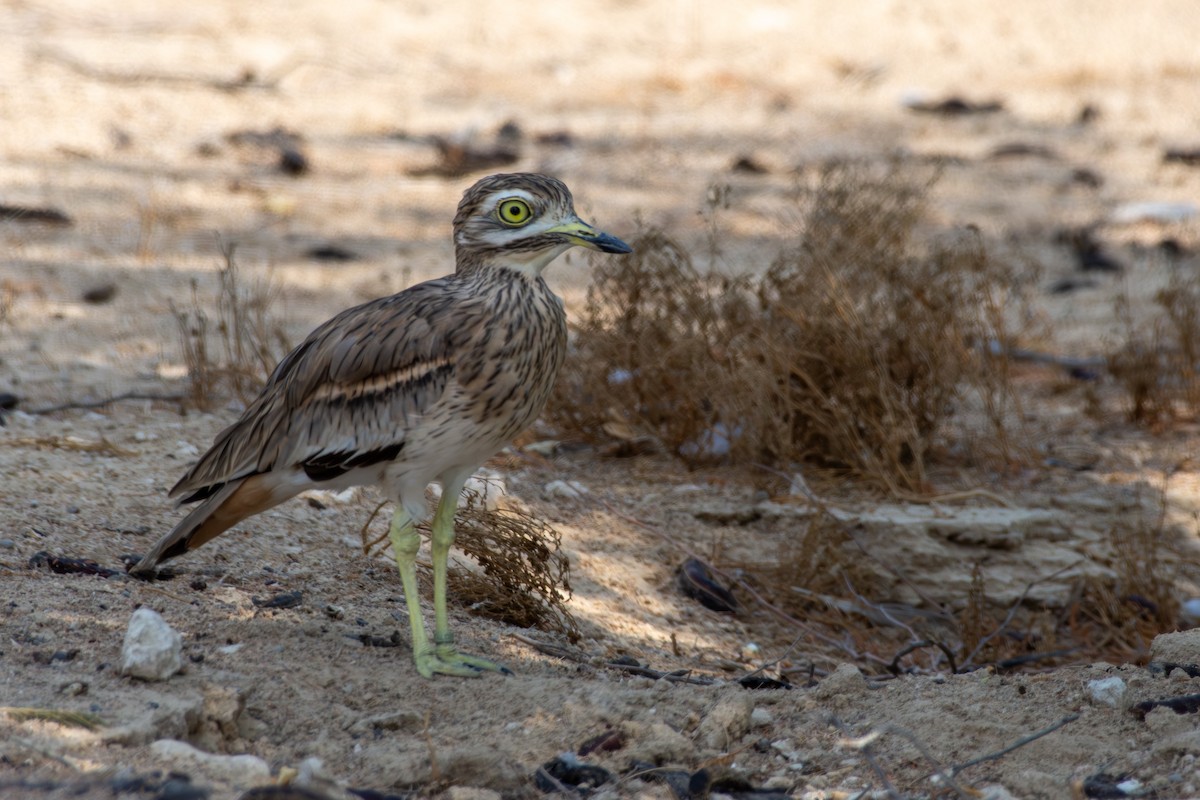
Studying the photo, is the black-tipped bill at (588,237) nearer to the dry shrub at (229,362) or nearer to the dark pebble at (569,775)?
the dark pebble at (569,775)

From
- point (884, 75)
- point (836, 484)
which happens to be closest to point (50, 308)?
point (836, 484)

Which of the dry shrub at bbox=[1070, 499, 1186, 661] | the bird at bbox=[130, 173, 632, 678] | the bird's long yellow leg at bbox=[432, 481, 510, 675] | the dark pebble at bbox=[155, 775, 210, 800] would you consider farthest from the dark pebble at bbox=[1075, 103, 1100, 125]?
the dark pebble at bbox=[155, 775, 210, 800]

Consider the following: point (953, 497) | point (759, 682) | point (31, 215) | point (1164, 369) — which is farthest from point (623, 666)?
point (31, 215)

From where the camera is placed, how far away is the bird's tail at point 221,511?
3.55 m

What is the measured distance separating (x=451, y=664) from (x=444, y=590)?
20 cm

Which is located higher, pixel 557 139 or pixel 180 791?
pixel 557 139

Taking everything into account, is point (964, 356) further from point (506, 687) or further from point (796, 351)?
point (506, 687)

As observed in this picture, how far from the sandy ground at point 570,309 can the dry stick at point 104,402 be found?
4 cm

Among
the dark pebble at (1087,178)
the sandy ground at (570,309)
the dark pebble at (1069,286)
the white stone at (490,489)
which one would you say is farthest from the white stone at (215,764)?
the dark pebble at (1087,178)

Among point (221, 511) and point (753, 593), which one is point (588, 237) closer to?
point (221, 511)

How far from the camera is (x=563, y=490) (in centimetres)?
518

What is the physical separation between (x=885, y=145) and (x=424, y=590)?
6.75 metres

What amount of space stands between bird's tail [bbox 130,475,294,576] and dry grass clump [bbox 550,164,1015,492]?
208cm

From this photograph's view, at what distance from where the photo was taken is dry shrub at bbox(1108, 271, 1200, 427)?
6.10m
